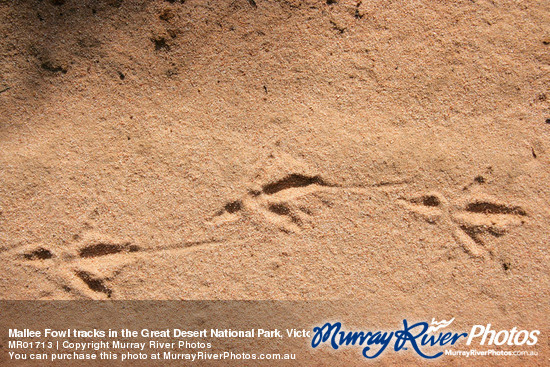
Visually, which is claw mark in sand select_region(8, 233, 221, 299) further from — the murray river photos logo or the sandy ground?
the murray river photos logo

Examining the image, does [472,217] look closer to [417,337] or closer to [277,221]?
[417,337]

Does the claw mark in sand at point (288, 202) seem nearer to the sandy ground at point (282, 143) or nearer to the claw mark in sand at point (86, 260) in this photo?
the sandy ground at point (282, 143)

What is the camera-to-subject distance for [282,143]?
1.41 m

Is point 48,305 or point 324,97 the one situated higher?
point 324,97

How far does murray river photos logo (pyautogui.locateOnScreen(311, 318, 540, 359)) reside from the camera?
146 cm

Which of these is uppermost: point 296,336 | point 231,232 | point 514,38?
point 514,38

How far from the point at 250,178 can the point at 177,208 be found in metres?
0.37

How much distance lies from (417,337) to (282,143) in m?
1.14

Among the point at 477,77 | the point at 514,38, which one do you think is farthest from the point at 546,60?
the point at 477,77

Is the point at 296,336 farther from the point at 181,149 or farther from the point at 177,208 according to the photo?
the point at 181,149

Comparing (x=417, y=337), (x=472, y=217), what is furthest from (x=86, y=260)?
(x=472, y=217)

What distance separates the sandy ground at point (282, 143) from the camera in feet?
4.62

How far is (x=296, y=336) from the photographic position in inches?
58.0

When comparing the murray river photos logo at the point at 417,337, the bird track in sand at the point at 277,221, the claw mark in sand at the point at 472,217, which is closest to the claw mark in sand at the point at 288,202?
the bird track in sand at the point at 277,221
